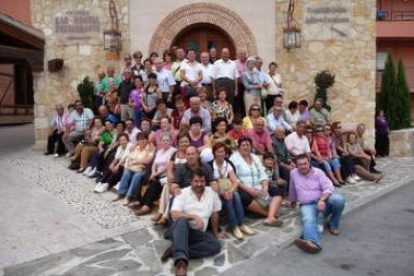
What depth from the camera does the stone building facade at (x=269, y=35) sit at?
34.2 feet

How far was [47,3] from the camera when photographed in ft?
35.0

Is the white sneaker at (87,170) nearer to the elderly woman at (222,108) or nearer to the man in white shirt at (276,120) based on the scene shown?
the elderly woman at (222,108)

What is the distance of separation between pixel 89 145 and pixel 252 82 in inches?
136

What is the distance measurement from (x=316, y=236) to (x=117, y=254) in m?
2.37

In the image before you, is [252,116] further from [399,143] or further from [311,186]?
[399,143]

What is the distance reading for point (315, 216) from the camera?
5.52 meters

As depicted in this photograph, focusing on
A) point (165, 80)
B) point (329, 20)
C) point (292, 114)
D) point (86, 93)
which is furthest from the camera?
point (329, 20)

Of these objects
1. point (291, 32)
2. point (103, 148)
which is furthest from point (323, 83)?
point (103, 148)

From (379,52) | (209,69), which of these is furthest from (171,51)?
(379,52)

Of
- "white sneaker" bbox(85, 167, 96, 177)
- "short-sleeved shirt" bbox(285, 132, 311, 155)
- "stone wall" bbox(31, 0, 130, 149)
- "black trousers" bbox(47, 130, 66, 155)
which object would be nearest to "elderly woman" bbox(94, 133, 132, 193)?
"white sneaker" bbox(85, 167, 96, 177)

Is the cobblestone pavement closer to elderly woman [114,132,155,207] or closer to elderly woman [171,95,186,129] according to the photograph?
elderly woman [114,132,155,207]

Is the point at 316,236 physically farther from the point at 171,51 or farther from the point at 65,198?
the point at 171,51

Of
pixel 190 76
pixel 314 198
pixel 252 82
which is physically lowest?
pixel 314 198

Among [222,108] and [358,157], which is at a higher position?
[222,108]
